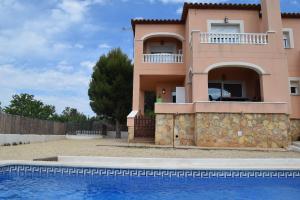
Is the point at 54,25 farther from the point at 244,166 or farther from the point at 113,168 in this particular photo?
the point at 244,166

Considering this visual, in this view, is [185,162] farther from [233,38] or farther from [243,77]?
[243,77]

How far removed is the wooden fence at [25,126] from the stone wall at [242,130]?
1051 cm

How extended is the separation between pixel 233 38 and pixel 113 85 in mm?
12525

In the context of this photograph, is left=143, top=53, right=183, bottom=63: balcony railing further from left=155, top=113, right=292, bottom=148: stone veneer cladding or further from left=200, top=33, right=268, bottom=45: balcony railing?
left=155, top=113, right=292, bottom=148: stone veneer cladding

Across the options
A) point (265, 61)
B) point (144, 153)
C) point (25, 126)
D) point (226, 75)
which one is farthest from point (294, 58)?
point (25, 126)

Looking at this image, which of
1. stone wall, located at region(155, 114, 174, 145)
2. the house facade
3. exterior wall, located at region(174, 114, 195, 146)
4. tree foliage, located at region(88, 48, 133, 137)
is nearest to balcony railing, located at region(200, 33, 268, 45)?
the house facade

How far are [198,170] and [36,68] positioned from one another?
20.5 m

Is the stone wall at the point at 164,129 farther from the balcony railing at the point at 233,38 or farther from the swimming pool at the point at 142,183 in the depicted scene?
the swimming pool at the point at 142,183

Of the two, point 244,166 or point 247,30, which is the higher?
point 247,30

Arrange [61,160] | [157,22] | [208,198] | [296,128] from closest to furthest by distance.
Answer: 1. [208,198]
2. [61,160]
3. [296,128]
4. [157,22]

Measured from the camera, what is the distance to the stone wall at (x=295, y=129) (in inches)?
600

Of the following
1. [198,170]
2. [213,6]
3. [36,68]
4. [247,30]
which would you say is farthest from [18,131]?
[247,30]

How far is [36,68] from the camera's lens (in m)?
24.3

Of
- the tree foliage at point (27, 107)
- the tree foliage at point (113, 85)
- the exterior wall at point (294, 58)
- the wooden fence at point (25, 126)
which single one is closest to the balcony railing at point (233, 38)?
the exterior wall at point (294, 58)
